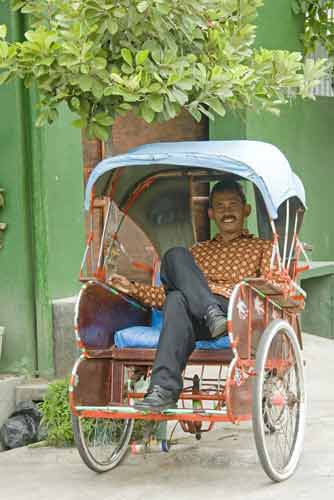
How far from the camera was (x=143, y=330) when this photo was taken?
5492 millimetres

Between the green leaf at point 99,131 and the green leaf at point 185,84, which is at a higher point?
the green leaf at point 185,84

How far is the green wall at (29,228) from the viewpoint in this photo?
24.7 feet

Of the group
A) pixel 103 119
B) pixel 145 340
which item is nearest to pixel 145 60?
pixel 103 119

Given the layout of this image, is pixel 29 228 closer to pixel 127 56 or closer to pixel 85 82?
pixel 85 82

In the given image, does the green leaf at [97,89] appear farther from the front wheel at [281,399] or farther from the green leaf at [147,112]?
the front wheel at [281,399]

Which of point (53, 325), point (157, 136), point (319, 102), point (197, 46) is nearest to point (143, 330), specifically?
point (197, 46)

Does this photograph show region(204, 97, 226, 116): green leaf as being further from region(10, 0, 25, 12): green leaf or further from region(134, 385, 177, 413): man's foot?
region(134, 385, 177, 413): man's foot

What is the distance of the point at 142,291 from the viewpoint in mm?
5812

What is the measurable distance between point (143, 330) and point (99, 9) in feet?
5.68

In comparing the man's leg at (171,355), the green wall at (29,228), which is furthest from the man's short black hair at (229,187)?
the green wall at (29,228)

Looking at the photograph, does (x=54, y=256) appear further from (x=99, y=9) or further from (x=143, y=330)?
(x=99, y=9)

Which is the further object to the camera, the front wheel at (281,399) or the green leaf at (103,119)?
the green leaf at (103,119)

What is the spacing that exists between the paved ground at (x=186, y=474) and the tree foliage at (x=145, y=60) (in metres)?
1.91

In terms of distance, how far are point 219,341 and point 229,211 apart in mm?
984
